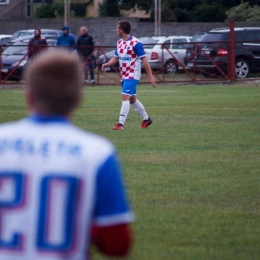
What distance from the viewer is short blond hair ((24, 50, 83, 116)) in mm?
2488

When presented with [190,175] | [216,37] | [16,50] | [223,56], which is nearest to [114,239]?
[190,175]

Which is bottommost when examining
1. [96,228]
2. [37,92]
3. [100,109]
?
[100,109]

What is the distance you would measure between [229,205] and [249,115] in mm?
8588

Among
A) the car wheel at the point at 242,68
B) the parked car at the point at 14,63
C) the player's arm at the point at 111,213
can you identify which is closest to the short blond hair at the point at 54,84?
the player's arm at the point at 111,213

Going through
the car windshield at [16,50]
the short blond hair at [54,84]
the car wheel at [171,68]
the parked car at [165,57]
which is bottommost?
the car wheel at [171,68]

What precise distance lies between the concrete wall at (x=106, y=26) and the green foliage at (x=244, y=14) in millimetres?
5770

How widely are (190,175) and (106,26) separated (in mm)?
44907

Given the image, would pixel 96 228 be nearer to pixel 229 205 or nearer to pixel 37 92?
pixel 37 92

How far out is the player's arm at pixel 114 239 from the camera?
252 cm

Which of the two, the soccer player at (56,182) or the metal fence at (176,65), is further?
the metal fence at (176,65)

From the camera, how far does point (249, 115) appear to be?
1488cm

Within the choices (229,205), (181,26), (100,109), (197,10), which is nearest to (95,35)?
(181,26)

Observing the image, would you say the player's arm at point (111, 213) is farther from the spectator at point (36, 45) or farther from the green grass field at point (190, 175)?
the spectator at point (36, 45)

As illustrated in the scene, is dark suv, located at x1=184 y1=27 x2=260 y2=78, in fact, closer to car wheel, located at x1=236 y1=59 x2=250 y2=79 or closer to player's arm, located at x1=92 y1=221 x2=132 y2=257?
car wheel, located at x1=236 y1=59 x2=250 y2=79
